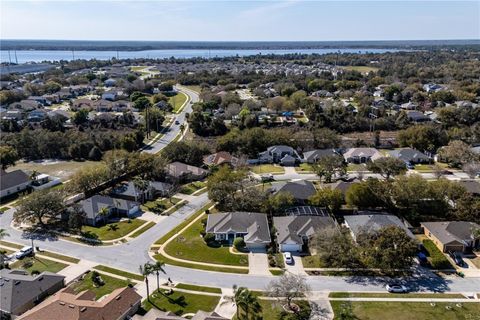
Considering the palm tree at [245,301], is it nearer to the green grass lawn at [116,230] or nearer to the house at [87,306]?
the house at [87,306]

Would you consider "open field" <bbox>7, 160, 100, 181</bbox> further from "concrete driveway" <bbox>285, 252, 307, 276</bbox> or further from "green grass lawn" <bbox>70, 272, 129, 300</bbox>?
"concrete driveway" <bbox>285, 252, 307, 276</bbox>

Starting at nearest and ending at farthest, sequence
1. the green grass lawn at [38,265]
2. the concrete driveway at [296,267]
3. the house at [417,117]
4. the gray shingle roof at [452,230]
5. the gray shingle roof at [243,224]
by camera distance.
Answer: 1. the concrete driveway at [296,267]
2. the green grass lawn at [38,265]
3. the gray shingle roof at [452,230]
4. the gray shingle roof at [243,224]
5. the house at [417,117]

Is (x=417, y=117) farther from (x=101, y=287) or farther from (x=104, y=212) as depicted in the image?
(x=101, y=287)

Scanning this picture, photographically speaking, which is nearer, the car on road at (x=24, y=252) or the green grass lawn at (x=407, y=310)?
the green grass lawn at (x=407, y=310)

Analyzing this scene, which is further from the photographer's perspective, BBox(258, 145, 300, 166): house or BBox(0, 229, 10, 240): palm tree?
BBox(258, 145, 300, 166): house

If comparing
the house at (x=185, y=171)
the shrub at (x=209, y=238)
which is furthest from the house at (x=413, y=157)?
the shrub at (x=209, y=238)

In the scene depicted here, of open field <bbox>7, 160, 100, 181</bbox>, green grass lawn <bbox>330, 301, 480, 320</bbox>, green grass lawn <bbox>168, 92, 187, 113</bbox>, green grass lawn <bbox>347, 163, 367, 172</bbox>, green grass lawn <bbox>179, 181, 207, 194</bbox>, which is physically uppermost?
green grass lawn <bbox>168, 92, 187, 113</bbox>

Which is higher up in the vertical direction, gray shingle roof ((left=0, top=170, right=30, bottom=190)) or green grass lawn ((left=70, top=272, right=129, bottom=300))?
gray shingle roof ((left=0, top=170, right=30, bottom=190))

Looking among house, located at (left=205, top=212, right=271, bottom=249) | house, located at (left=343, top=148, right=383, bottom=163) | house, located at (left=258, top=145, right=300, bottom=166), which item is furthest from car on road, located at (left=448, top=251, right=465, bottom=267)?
house, located at (left=258, top=145, right=300, bottom=166)
